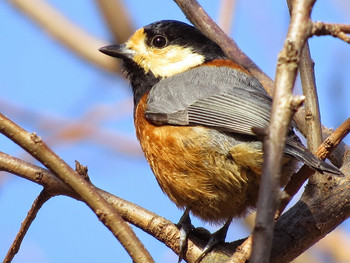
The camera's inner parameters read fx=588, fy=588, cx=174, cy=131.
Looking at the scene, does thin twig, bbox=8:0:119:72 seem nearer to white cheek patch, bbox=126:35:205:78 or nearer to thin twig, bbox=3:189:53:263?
white cheek patch, bbox=126:35:205:78

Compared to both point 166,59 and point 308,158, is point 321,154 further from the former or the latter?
point 166,59

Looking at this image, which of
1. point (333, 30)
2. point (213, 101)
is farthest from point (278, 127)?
point (213, 101)

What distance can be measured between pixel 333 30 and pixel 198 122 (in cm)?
183

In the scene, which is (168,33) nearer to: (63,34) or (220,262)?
(220,262)

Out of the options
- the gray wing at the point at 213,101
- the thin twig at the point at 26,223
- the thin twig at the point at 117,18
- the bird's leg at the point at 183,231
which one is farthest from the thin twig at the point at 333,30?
the thin twig at the point at 117,18

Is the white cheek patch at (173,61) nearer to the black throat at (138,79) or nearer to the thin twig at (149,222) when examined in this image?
the black throat at (138,79)

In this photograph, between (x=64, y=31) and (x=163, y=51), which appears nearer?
(x=163, y=51)

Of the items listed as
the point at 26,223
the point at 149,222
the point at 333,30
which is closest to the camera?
the point at 333,30

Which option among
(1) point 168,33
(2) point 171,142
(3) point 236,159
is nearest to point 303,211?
(3) point 236,159

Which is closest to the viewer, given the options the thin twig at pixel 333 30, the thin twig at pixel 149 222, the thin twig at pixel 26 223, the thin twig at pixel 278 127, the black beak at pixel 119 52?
the thin twig at pixel 278 127

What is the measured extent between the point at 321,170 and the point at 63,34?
16.0 feet

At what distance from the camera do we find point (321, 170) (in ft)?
9.14

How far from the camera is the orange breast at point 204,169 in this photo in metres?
3.55

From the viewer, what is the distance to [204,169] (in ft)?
12.0
